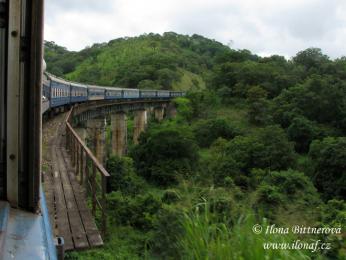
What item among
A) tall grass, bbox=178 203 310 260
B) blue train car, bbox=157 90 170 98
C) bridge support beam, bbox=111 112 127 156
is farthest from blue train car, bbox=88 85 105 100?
tall grass, bbox=178 203 310 260

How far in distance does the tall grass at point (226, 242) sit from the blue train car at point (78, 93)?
19.0 meters

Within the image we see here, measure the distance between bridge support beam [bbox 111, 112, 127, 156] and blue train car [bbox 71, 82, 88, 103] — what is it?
9055 millimetres

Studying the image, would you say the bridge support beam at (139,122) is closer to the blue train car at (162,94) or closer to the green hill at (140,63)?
the blue train car at (162,94)

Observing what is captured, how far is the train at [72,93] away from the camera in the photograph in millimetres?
14672

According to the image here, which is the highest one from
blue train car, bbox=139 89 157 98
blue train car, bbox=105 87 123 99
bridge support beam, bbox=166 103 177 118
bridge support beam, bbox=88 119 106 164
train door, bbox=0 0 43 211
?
blue train car, bbox=139 89 157 98

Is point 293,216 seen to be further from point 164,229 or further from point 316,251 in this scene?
point 164,229

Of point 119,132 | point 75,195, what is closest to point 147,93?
point 119,132

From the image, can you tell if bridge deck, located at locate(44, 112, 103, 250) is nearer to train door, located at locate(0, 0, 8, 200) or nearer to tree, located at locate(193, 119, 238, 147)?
train door, located at locate(0, 0, 8, 200)

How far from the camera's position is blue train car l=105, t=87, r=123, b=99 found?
28.8 meters

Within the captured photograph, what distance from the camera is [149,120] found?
52250 millimetres

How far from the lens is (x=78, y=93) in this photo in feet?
74.1

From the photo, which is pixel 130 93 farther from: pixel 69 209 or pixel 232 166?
pixel 69 209

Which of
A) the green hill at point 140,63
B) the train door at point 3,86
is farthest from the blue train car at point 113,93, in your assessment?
Result: the green hill at point 140,63

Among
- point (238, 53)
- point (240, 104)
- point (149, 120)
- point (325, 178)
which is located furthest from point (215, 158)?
point (238, 53)
